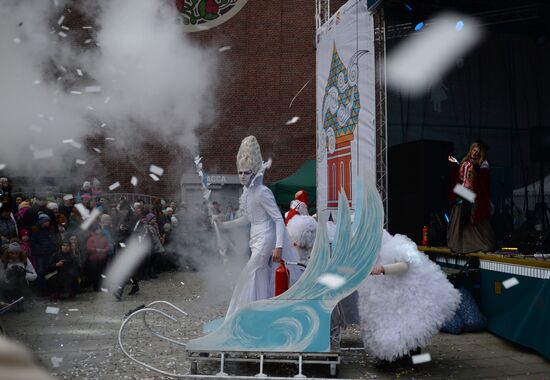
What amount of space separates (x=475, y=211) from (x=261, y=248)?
306 cm

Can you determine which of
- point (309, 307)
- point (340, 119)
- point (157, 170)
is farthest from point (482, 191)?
point (157, 170)

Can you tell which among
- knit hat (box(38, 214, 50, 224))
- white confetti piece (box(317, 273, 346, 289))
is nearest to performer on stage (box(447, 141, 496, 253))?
white confetti piece (box(317, 273, 346, 289))

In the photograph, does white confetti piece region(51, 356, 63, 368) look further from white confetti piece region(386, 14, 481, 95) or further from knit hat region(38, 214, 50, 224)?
white confetti piece region(386, 14, 481, 95)

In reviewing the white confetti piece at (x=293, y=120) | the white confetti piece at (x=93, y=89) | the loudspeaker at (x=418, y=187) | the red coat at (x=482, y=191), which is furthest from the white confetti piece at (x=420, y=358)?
the white confetti piece at (x=293, y=120)

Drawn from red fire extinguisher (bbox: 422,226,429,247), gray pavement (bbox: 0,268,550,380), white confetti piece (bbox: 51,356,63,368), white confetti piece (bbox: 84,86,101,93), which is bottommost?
gray pavement (bbox: 0,268,550,380)

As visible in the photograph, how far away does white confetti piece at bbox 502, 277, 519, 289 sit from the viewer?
5509mm

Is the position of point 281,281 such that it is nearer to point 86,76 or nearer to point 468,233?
point 468,233

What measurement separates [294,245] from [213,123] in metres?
13.4

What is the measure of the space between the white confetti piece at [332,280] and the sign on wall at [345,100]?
137 inches

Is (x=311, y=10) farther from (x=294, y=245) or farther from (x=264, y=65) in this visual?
(x=294, y=245)

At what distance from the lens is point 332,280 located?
4234 mm

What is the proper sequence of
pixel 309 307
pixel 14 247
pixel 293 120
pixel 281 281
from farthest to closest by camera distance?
pixel 293 120
pixel 14 247
pixel 281 281
pixel 309 307

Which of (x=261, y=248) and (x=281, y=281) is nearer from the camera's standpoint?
(x=281, y=281)

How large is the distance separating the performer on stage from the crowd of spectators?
498 centimetres
